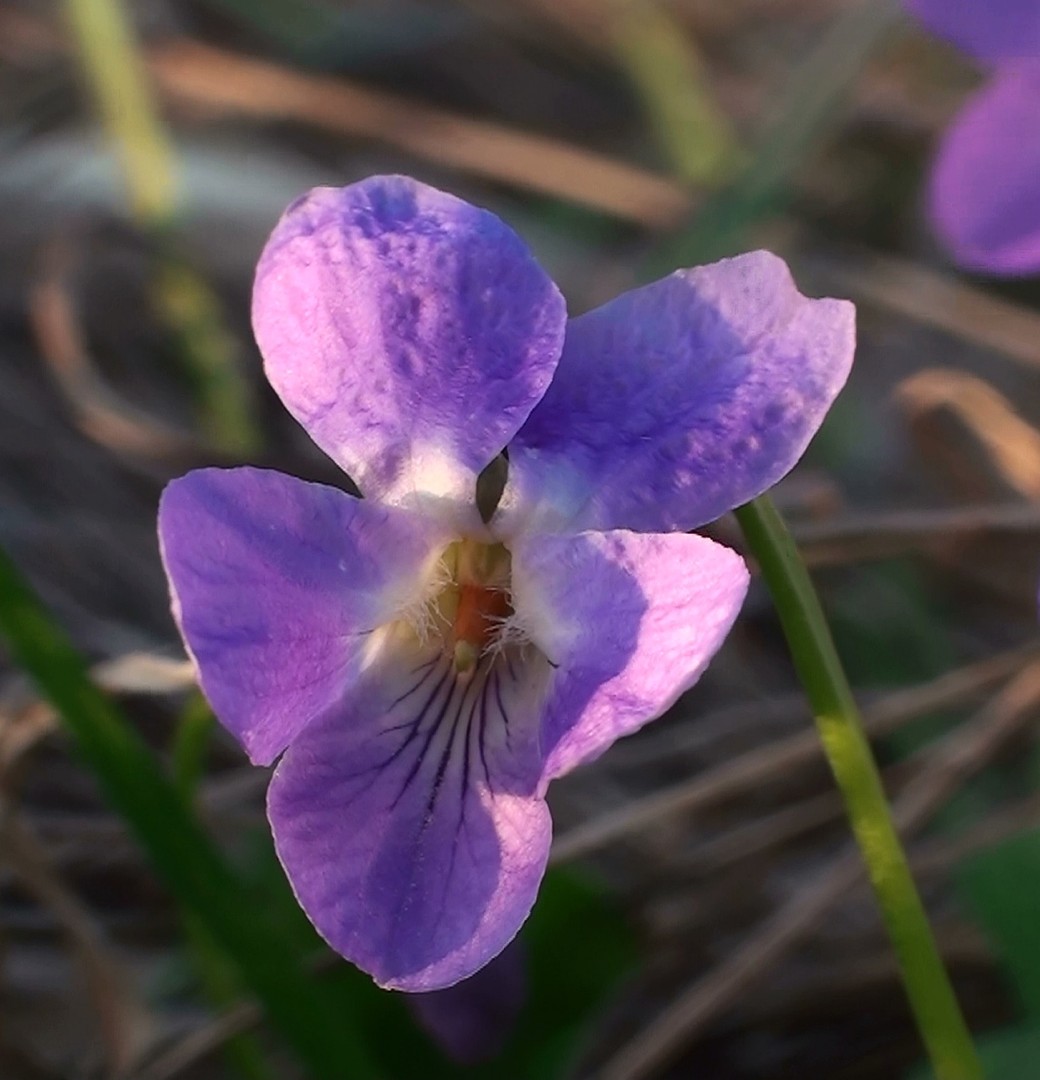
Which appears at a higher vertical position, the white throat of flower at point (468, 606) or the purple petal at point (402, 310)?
the purple petal at point (402, 310)

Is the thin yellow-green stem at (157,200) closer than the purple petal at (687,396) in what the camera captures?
No

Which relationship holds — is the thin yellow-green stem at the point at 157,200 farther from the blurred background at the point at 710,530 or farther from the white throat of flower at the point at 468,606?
the white throat of flower at the point at 468,606

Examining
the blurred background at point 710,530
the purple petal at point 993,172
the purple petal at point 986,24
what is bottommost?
the blurred background at point 710,530

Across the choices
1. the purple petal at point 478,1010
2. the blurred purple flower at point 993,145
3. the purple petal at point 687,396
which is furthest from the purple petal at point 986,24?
the purple petal at point 478,1010

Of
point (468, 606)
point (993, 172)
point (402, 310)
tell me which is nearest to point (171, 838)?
point (468, 606)

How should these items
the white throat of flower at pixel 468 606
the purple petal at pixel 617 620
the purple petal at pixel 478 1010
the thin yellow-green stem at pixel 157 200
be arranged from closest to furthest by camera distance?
the purple petal at pixel 617 620 → the white throat of flower at pixel 468 606 → the purple petal at pixel 478 1010 → the thin yellow-green stem at pixel 157 200

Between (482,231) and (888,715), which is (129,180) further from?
(482,231)

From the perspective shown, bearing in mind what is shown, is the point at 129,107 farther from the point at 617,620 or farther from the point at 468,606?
the point at 617,620

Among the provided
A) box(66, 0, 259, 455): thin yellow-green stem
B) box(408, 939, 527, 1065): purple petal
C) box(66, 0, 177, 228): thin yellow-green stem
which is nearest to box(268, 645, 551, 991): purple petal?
box(408, 939, 527, 1065): purple petal
